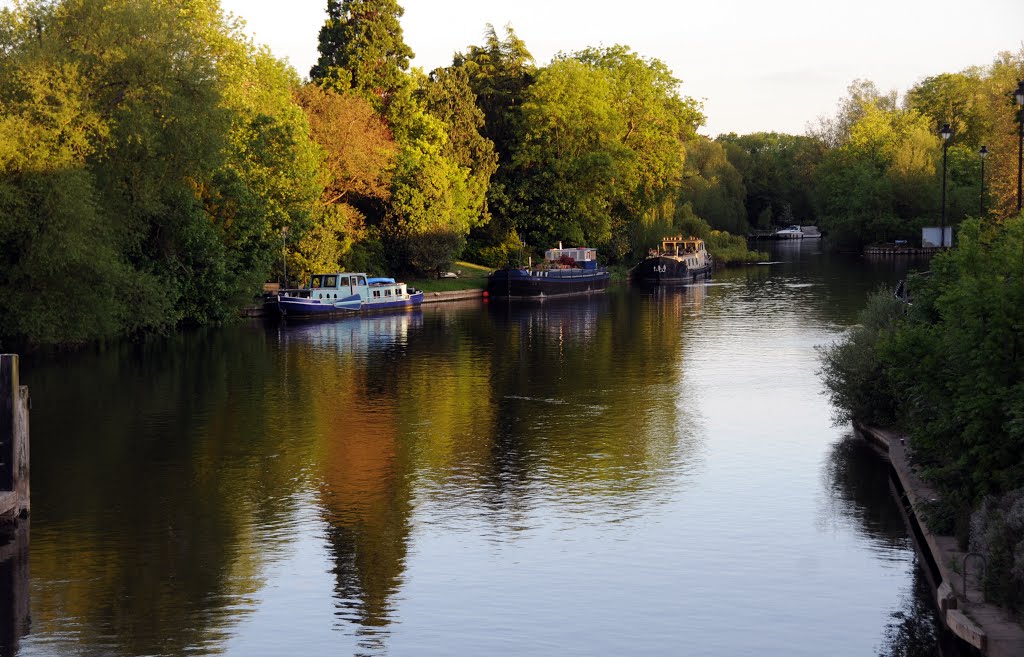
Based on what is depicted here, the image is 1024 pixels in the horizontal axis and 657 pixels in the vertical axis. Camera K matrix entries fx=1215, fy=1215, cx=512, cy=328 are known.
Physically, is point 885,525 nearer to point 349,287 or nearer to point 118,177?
point 118,177

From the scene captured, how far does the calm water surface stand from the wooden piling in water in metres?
0.66

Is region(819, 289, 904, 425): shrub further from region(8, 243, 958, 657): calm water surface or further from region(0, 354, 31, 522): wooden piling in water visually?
region(0, 354, 31, 522): wooden piling in water

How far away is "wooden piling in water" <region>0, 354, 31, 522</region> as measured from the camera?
71.4 feet

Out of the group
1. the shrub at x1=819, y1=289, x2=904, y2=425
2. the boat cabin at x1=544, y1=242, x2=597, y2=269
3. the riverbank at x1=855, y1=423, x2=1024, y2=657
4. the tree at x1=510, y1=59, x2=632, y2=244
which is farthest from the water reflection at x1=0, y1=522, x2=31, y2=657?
the tree at x1=510, y1=59, x2=632, y2=244

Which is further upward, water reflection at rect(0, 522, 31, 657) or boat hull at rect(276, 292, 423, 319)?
boat hull at rect(276, 292, 423, 319)

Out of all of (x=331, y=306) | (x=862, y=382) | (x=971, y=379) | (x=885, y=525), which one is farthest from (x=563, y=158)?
(x=971, y=379)

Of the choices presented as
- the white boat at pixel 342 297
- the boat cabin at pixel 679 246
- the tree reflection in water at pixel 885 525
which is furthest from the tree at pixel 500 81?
the tree reflection in water at pixel 885 525

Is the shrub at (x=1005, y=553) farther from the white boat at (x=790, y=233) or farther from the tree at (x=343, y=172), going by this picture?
the white boat at (x=790, y=233)

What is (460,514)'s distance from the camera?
23.2 meters

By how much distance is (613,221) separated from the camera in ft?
347

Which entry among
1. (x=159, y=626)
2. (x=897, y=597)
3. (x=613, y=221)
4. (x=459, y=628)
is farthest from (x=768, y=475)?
(x=613, y=221)

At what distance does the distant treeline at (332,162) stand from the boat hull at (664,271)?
6387 mm

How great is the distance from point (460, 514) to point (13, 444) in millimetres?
8237

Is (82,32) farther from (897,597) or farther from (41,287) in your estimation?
(897,597)
